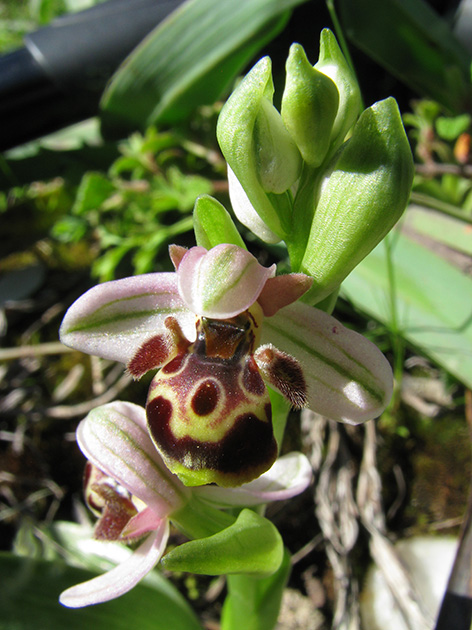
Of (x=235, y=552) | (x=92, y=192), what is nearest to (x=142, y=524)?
(x=235, y=552)

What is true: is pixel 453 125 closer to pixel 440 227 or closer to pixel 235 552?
pixel 440 227

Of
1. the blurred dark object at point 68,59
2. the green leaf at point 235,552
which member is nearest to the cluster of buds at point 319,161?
the green leaf at point 235,552

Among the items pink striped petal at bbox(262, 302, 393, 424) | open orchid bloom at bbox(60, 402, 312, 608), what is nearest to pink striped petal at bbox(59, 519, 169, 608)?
open orchid bloom at bbox(60, 402, 312, 608)

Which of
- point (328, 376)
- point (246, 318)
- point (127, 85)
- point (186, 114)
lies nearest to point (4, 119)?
point (127, 85)

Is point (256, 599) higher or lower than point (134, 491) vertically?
lower

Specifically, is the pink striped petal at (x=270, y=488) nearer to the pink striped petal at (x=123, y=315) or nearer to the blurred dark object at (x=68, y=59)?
the pink striped petal at (x=123, y=315)

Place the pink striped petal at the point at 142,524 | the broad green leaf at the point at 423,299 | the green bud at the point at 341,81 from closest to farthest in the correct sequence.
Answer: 1. the green bud at the point at 341,81
2. the pink striped petal at the point at 142,524
3. the broad green leaf at the point at 423,299
